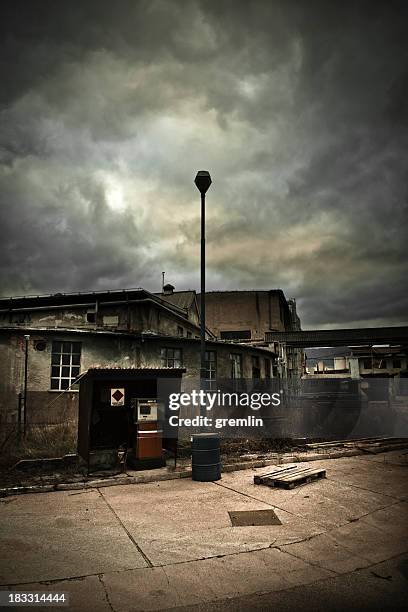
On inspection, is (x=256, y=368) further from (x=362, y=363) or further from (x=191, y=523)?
(x=362, y=363)

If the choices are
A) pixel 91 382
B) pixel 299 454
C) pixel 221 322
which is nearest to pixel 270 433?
pixel 299 454

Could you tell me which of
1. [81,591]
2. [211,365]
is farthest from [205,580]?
[211,365]

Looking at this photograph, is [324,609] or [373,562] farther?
[373,562]

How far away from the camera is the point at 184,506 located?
6.97m

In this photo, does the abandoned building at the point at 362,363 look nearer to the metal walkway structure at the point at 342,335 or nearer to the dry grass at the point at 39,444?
the metal walkway structure at the point at 342,335

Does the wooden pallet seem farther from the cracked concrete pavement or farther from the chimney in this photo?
the chimney

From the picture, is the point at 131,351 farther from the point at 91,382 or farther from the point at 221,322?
the point at 221,322

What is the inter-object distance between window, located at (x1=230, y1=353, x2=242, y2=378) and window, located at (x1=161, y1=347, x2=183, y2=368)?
4.13 m

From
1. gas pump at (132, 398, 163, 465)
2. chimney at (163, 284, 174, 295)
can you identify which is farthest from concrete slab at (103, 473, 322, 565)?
chimney at (163, 284, 174, 295)

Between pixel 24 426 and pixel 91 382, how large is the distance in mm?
6607

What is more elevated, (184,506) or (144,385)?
(144,385)

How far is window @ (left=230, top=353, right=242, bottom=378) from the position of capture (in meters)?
23.1

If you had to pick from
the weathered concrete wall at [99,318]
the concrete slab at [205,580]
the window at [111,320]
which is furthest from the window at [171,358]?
the concrete slab at [205,580]

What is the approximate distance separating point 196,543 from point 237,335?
3725 cm
